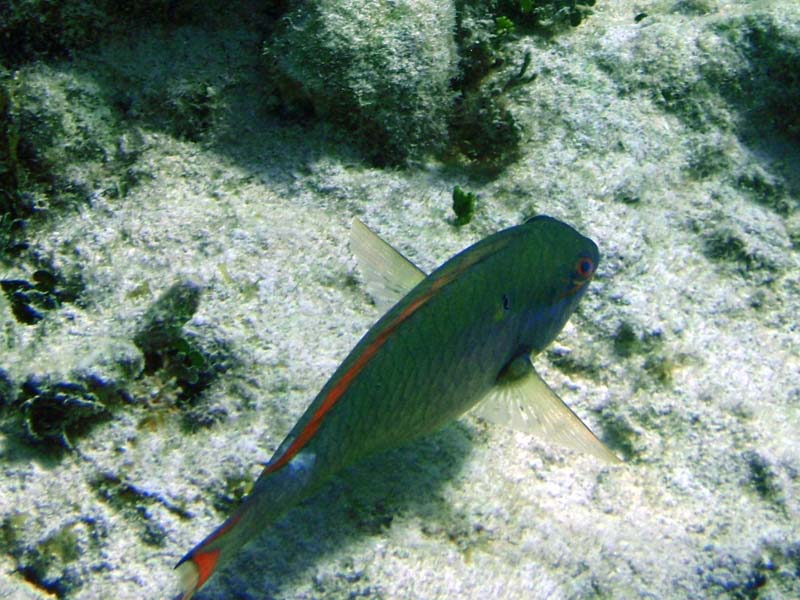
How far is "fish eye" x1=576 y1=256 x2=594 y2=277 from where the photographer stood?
2.28m

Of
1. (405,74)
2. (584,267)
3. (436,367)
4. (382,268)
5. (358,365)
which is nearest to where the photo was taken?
(358,365)

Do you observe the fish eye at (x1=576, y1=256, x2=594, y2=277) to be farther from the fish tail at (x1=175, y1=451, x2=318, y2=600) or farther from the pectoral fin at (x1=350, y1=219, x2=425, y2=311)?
the fish tail at (x1=175, y1=451, x2=318, y2=600)

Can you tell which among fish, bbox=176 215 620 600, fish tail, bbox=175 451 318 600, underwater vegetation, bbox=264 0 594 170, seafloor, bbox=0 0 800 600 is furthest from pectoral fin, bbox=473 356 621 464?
underwater vegetation, bbox=264 0 594 170

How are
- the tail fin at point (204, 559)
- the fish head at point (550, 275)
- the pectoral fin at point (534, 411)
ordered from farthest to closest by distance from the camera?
the fish head at point (550, 275)
the pectoral fin at point (534, 411)
the tail fin at point (204, 559)

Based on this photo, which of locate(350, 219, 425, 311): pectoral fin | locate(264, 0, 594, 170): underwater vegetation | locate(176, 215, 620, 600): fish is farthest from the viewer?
locate(264, 0, 594, 170): underwater vegetation

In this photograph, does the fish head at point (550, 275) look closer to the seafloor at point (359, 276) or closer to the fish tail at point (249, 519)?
the seafloor at point (359, 276)

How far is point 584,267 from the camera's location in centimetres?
229

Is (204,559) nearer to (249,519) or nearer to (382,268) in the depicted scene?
(249,519)

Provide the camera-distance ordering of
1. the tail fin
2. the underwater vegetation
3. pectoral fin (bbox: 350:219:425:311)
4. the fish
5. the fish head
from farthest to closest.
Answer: the underwater vegetation
pectoral fin (bbox: 350:219:425:311)
the fish head
the fish
the tail fin

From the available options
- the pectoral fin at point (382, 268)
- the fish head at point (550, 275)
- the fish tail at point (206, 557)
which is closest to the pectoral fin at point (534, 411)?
A: the fish head at point (550, 275)

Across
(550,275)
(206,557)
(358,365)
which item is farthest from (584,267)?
(206,557)

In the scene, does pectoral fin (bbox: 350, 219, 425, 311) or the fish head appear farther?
pectoral fin (bbox: 350, 219, 425, 311)

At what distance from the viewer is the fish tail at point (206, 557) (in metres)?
1.61

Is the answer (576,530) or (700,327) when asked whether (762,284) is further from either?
(576,530)
